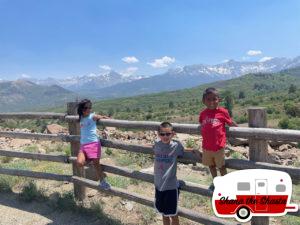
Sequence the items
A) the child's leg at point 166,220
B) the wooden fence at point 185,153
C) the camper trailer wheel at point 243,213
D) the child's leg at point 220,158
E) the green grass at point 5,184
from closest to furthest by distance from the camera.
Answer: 1. the camper trailer wheel at point 243,213
2. the wooden fence at point 185,153
3. the child's leg at point 220,158
4. the child's leg at point 166,220
5. the green grass at point 5,184

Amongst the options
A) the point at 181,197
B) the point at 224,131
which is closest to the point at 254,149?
the point at 224,131

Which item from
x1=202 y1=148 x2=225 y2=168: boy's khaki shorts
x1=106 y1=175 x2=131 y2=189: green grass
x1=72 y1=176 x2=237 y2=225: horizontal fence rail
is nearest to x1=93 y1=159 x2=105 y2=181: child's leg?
x1=72 y1=176 x2=237 y2=225: horizontal fence rail

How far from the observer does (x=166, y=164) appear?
5.62m

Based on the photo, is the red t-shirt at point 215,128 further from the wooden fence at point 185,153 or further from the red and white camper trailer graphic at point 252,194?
the red and white camper trailer graphic at point 252,194

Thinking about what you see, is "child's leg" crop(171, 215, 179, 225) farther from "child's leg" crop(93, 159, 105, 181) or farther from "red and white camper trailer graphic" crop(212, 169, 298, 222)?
"child's leg" crop(93, 159, 105, 181)

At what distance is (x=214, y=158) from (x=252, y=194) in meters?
0.99

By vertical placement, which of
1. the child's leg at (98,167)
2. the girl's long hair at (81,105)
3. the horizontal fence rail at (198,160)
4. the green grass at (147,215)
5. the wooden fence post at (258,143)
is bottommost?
the green grass at (147,215)

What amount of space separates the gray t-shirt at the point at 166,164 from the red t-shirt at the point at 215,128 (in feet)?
1.62

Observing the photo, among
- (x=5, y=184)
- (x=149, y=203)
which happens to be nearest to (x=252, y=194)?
(x=149, y=203)

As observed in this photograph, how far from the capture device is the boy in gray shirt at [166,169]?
5.61 m

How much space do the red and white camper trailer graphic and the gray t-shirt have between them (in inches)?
38.8

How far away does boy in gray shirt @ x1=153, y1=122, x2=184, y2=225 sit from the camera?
561 cm

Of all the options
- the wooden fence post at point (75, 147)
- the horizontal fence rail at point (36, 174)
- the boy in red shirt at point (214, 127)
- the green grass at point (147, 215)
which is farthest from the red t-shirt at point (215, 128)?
the horizontal fence rail at point (36, 174)

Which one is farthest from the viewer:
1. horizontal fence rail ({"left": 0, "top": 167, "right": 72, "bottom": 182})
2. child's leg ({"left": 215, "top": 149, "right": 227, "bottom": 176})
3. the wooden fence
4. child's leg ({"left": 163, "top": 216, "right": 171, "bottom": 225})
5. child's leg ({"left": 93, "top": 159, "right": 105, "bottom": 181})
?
horizontal fence rail ({"left": 0, "top": 167, "right": 72, "bottom": 182})
